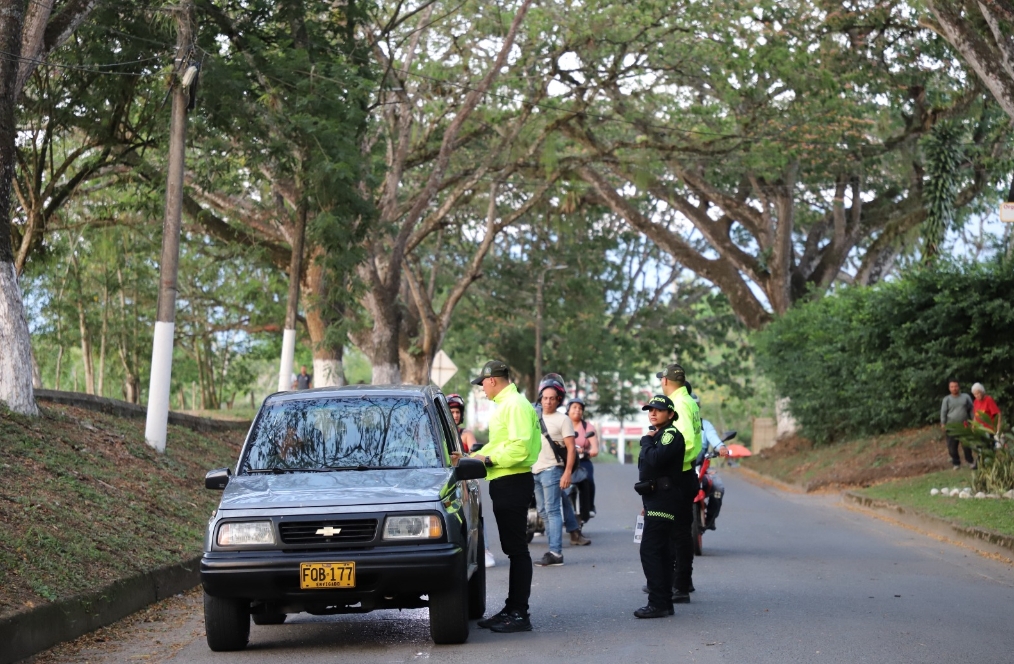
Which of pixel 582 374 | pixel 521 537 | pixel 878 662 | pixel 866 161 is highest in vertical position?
pixel 866 161

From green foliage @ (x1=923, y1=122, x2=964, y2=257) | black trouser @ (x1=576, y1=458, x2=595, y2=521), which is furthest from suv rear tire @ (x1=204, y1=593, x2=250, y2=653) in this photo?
green foliage @ (x1=923, y1=122, x2=964, y2=257)

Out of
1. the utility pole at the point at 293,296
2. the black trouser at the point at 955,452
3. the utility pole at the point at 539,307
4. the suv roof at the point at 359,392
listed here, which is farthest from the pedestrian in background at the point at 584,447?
the utility pole at the point at 539,307

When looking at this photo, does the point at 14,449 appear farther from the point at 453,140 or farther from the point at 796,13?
the point at 796,13

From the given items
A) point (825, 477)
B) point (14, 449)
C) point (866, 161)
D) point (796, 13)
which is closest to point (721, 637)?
point (14, 449)

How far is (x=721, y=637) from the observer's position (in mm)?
8781

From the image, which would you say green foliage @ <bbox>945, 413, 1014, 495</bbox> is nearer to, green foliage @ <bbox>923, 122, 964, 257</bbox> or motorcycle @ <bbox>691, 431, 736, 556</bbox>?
motorcycle @ <bbox>691, 431, 736, 556</bbox>

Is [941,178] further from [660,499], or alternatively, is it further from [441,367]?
[660,499]

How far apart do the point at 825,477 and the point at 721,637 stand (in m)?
20.2

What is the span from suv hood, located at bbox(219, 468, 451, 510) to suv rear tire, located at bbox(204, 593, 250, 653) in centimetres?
64

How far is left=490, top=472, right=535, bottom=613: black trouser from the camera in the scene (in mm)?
8969

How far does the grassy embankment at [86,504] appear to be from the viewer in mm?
9422

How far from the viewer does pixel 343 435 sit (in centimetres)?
913

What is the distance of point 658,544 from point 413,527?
7.64 feet

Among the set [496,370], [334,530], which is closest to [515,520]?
[496,370]
